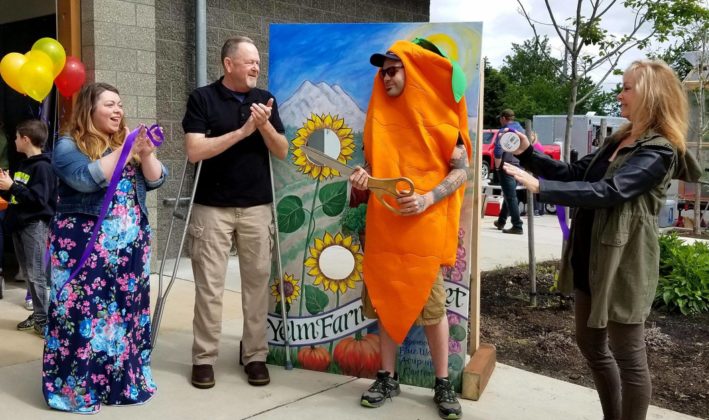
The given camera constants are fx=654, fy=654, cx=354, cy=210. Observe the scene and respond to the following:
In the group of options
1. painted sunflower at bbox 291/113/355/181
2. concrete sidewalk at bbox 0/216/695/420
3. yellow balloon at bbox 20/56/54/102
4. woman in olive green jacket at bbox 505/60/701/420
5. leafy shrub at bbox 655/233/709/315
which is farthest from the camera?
leafy shrub at bbox 655/233/709/315

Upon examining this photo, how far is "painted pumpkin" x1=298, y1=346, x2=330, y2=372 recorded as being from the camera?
390 cm

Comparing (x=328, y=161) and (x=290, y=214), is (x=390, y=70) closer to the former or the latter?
(x=328, y=161)

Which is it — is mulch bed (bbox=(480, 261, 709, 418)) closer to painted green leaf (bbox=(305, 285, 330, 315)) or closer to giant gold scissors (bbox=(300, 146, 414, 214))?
painted green leaf (bbox=(305, 285, 330, 315))

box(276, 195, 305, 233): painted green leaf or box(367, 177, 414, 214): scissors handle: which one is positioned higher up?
box(367, 177, 414, 214): scissors handle

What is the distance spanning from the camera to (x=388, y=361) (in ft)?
11.5

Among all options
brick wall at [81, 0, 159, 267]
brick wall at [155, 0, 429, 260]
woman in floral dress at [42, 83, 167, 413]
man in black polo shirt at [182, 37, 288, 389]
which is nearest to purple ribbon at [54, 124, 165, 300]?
woman in floral dress at [42, 83, 167, 413]

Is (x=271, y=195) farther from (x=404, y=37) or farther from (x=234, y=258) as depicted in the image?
(x=234, y=258)

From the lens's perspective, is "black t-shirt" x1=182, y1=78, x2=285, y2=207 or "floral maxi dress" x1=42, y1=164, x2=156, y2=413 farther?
"black t-shirt" x1=182, y1=78, x2=285, y2=207

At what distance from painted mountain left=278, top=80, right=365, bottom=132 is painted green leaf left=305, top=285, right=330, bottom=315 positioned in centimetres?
97

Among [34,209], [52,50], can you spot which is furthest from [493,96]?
[52,50]

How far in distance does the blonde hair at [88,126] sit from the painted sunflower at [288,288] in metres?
1.27

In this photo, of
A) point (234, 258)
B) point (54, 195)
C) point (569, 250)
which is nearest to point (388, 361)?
point (569, 250)

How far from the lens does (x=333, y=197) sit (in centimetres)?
382

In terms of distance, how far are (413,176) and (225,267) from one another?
121 cm
